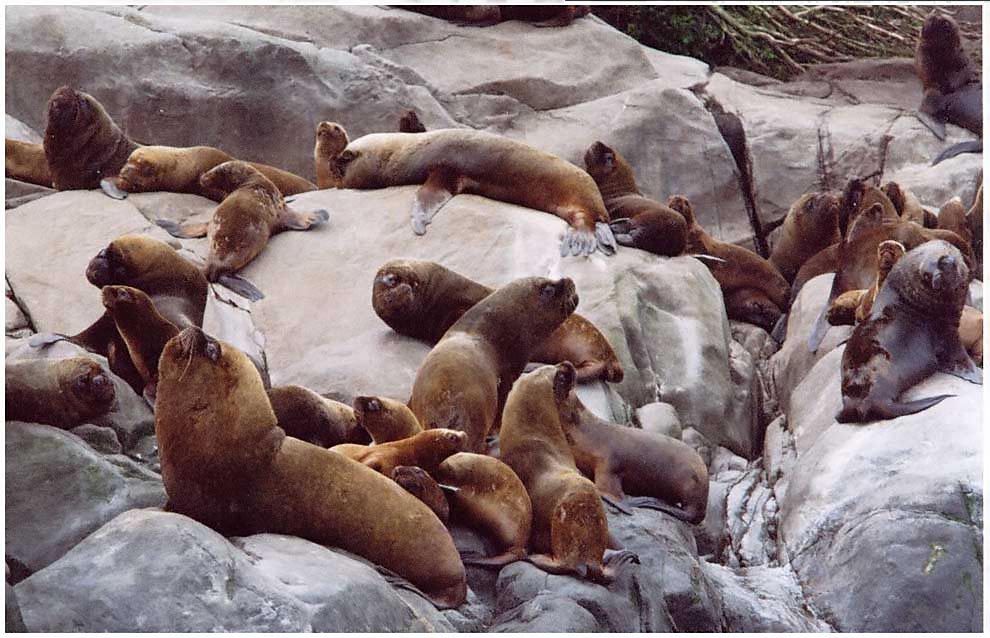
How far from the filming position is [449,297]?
8.10 meters

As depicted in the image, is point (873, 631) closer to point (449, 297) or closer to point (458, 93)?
point (449, 297)

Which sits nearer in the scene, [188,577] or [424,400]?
[188,577]

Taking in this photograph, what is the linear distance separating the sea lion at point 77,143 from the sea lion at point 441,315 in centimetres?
316

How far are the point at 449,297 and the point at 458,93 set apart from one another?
493 cm

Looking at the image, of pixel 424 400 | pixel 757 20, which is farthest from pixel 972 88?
pixel 424 400

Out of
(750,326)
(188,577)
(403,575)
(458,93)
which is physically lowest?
(750,326)

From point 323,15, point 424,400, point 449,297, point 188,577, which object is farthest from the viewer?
point 323,15

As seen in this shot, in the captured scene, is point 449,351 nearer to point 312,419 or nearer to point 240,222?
point 312,419

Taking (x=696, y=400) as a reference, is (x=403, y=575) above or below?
above

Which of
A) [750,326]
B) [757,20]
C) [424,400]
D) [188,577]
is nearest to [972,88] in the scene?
[757,20]

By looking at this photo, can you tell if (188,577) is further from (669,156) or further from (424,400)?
(669,156)

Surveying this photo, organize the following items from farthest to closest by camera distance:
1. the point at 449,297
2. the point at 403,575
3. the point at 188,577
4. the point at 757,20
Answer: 1. the point at 757,20
2. the point at 449,297
3. the point at 403,575
4. the point at 188,577

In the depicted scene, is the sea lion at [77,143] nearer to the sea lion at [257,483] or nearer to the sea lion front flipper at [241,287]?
the sea lion front flipper at [241,287]

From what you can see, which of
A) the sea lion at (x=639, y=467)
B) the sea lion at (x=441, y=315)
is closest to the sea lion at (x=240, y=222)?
Answer: the sea lion at (x=441, y=315)
